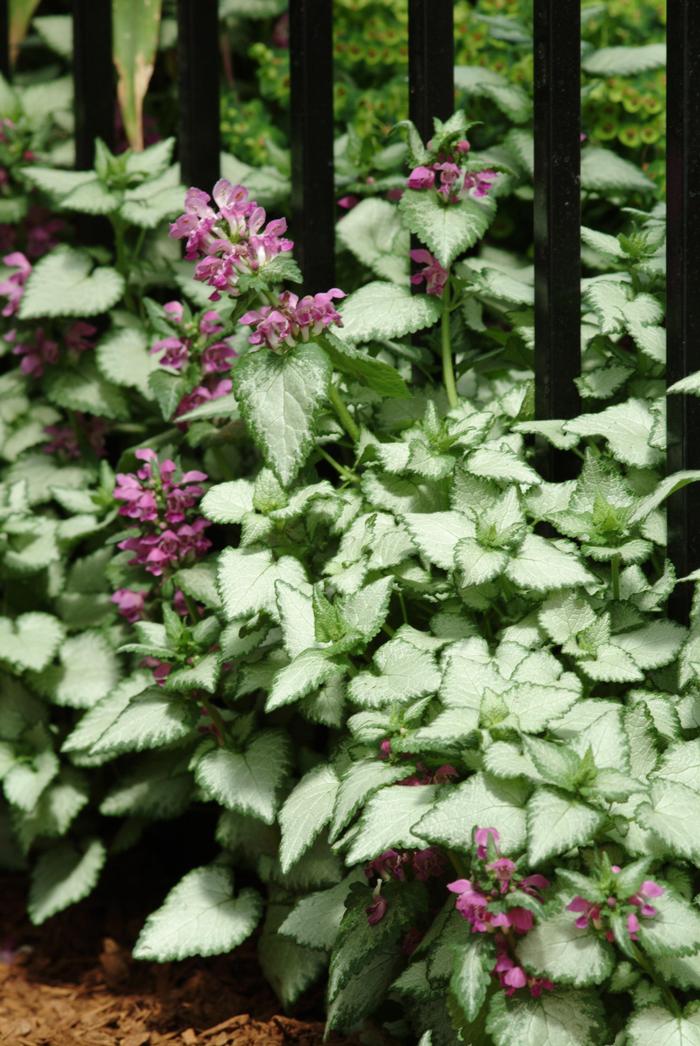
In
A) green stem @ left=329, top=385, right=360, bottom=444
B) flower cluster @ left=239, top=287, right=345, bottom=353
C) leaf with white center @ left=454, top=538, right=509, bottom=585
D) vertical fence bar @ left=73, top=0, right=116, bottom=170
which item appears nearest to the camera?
leaf with white center @ left=454, top=538, right=509, bottom=585

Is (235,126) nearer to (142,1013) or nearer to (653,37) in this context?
(653,37)

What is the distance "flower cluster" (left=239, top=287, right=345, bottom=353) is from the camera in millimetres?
1616

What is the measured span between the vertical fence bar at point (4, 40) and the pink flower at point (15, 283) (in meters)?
0.54

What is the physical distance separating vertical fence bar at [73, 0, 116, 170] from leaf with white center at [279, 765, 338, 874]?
3.92 ft

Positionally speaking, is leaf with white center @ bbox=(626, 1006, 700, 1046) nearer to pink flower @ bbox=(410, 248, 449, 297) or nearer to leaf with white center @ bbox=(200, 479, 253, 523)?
leaf with white center @ bbox=(200, 479, 253, 523)

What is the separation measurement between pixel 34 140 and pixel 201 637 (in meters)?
1.04

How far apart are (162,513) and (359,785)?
2.03ft

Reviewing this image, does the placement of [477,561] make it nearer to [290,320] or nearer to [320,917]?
[290,320]

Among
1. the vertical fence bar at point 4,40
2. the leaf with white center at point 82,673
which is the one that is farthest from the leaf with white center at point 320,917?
the vertical fence bar at point 4,40

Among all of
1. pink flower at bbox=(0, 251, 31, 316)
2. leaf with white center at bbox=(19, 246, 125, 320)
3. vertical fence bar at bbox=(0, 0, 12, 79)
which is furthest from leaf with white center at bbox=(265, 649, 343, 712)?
vertical fence bar at bbox=(0, 0, 12, 79)

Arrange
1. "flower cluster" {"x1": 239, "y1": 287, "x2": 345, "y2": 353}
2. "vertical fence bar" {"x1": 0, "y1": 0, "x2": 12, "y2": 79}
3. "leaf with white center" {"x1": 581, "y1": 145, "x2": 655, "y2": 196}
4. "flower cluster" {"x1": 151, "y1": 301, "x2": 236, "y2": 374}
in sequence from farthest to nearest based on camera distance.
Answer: "vertical fence bar" {"x1": 0, "y1": 0, "x2": 12, "y2": 79} → "leaf with white center" {"x1": 581, "y1": 145, "x2": 655, "y2": 196} → "flower cluster" {"x1": 151, "y1": 301, "x2": 236, "y2": 374} → "flower cluster" {"x1": 239, "y1": 287, "x2": 345, "y2": 353}

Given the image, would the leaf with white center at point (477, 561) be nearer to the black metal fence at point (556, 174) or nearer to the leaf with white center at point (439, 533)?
the leaf with white center at point (439, 533)

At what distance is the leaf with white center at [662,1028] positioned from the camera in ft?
4.30

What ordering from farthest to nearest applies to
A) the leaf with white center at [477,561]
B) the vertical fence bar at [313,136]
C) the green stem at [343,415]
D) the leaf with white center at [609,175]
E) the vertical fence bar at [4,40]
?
1. the vertical fence bar at [4,40]
2. the leaf with white center at [609,175]
3. the vertical fence bar at [313,136]
4. the green stem at [343,415]
5. the leaf with white center at [477,561]
